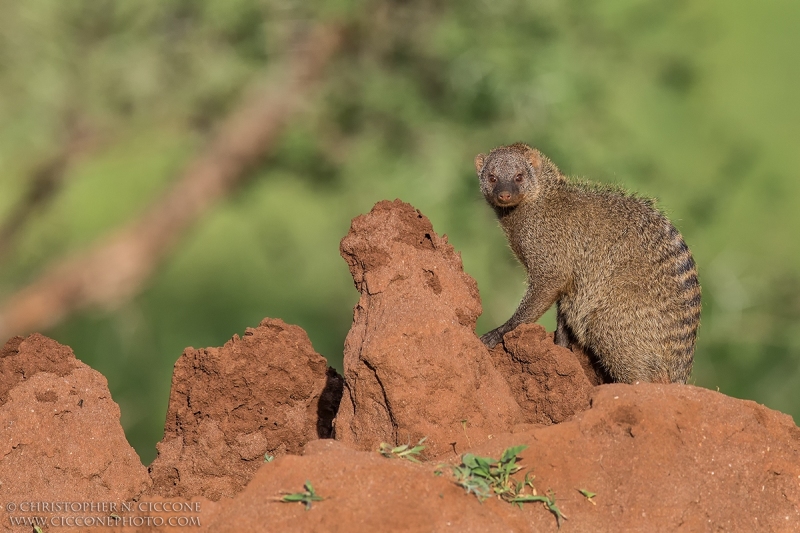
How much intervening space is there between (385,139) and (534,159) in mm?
3598

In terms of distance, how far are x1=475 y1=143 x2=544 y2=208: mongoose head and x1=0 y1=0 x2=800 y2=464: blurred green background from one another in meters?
2.51

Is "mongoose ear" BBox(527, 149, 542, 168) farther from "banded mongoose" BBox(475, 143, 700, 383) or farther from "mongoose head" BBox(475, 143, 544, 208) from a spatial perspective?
"banded mongoose" BBox(475, 143, 700, 383)

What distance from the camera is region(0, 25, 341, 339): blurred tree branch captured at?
Answer: 866 centimetres

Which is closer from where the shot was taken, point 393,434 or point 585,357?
point 393,434

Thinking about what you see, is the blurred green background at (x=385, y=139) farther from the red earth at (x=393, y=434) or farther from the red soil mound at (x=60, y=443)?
the red soil mound at (x=60, y=443)

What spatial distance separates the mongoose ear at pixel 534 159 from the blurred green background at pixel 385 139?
103 inches

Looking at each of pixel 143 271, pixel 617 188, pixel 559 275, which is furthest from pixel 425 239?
pixel 143 271

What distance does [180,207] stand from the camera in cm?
916

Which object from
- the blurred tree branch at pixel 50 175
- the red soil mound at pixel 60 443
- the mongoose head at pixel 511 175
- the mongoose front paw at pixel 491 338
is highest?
the blurred tree branch at pixel 50 175

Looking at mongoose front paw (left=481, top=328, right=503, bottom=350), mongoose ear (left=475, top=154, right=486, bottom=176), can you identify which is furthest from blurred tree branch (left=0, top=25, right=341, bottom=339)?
mongoose front paw (left=481, top=328, right=503, bottom=350)

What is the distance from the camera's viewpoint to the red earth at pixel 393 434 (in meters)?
2.80

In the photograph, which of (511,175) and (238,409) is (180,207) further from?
(238,409)

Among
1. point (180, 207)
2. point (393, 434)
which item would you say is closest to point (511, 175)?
point (393, 434)

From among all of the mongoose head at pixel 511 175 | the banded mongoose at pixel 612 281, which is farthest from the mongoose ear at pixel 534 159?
the banded mongoose at pixel 612 281
